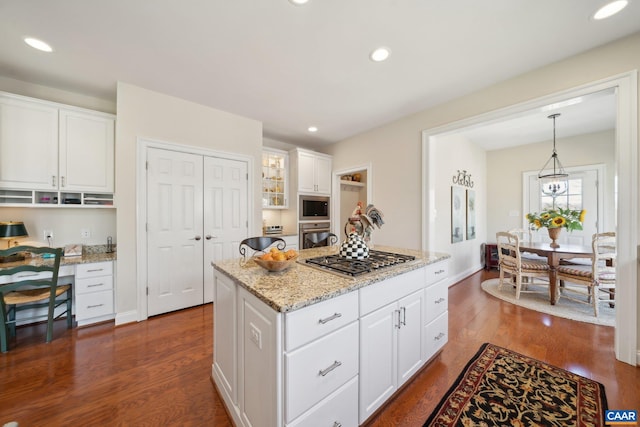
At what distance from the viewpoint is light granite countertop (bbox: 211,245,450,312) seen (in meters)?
1.02

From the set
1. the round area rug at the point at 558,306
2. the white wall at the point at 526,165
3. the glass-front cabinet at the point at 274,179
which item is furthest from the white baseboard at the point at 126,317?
the white wall at the point at 526,165

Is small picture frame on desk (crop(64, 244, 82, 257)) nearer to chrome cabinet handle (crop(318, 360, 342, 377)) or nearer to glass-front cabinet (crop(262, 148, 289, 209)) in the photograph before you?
glass-front cabinet (crop(262, 148, 289, 209))

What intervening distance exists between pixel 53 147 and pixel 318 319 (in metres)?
3.55

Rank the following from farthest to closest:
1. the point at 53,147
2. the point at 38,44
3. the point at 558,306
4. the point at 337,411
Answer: the point at 558,306 < the point at 53,147 < the point at 38,44 < the point at 337,411

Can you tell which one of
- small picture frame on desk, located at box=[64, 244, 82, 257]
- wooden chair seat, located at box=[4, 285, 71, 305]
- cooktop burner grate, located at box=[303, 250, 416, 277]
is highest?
cooktop burner grate, located at box=[303, 250, 416, 277]

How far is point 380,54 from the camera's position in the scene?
2.13 m

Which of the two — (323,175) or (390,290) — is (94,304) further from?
(323,175)

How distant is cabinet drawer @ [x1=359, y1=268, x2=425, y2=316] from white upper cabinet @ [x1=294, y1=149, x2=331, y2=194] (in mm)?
3027

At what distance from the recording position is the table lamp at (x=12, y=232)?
2.31 meters

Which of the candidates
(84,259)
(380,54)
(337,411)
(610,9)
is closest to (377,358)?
(337,411)

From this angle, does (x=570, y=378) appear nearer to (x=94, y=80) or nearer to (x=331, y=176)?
(x=331, y=176)

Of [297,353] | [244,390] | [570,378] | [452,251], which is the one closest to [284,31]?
[297,353]

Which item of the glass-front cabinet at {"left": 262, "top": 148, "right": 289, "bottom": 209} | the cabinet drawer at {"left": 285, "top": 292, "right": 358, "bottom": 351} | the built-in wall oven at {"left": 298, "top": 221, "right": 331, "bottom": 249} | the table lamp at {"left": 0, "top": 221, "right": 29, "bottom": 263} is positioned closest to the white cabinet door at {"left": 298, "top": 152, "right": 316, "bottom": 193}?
the glass-front cabinet at {"left": 262, "top": 148, "right": 289, "bottom": 209}

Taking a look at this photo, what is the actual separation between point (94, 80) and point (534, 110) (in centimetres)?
484
